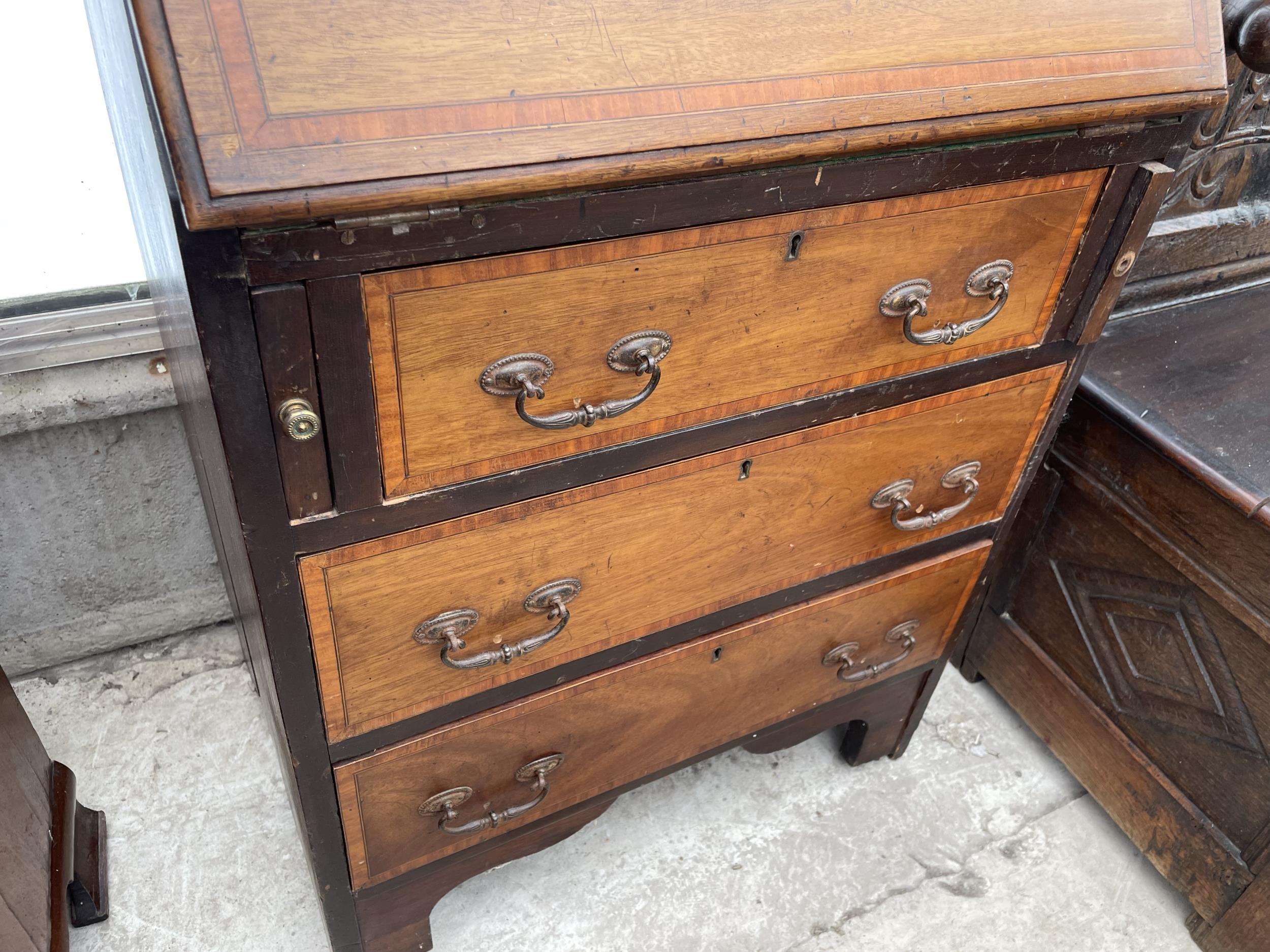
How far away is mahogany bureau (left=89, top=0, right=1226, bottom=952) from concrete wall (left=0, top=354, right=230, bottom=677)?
1.00ft

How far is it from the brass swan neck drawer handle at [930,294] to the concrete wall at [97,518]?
1.02m

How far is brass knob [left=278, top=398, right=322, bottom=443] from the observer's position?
0.62 metres

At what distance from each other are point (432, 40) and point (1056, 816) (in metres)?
1.40

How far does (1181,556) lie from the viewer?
3.89 ft

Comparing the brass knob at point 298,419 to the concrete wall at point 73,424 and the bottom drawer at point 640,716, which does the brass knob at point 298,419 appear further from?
the concrete wall at point 73,424

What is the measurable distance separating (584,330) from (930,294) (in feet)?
1.13

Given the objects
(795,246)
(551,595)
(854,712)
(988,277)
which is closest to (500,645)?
(551,595)

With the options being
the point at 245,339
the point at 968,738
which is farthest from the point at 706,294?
the point at 968,738

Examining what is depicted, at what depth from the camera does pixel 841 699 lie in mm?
1270

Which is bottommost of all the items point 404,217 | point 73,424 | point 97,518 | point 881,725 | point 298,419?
point 881,725

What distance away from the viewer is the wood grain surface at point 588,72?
52 centimetres

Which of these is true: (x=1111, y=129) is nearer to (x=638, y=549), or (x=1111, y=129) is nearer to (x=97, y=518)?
(x=638, y=549)

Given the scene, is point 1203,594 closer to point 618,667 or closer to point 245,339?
point 618,667

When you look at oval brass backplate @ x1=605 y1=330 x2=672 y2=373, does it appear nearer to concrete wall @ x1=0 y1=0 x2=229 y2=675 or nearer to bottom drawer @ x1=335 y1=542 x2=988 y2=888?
bottom drawer @ x1=335 y1=542 x2=988 y2=888
